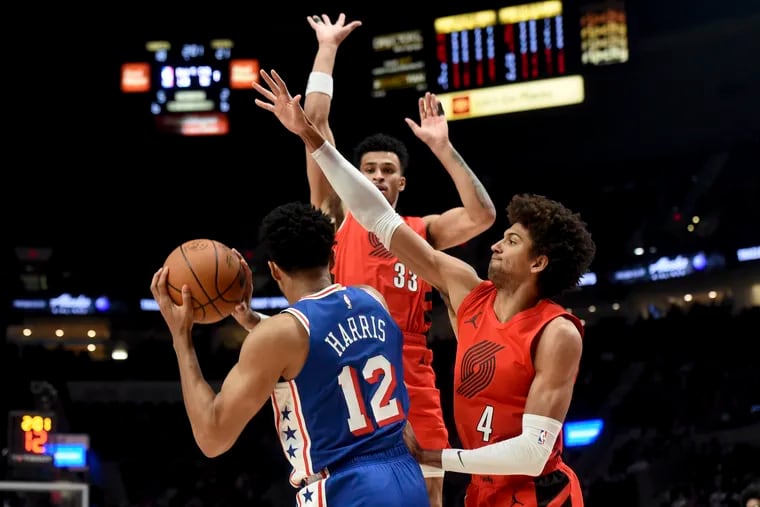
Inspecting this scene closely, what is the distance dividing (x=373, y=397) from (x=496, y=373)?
21.2 inches

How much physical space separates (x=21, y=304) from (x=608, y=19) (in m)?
13.9

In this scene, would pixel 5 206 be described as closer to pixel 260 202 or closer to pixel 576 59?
pixel 260 202

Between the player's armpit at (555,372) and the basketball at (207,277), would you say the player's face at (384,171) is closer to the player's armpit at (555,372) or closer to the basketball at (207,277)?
the basketball at (207,277)

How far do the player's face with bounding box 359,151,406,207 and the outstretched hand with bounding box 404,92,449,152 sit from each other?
543 millimetres

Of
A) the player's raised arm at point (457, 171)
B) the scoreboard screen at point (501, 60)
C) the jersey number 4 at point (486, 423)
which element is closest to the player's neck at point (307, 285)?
the jersey number 4 at point (486, 423)

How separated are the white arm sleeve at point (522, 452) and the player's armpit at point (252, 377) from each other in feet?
2.57

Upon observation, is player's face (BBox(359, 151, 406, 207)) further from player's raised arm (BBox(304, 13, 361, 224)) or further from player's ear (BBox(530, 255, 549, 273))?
player's ear (BBox(530, 255, 549, 273))

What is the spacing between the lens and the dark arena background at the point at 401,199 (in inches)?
530

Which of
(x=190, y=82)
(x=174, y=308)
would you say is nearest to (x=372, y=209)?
(x=174, y=308)

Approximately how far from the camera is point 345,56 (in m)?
14.8

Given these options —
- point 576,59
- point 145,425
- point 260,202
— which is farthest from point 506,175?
point 145,425

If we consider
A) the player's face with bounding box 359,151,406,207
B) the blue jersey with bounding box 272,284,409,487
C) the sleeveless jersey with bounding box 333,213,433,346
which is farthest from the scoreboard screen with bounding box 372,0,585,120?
the blue jersey with bounding box 272,284,409,487

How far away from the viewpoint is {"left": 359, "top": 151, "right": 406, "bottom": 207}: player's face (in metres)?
4.95

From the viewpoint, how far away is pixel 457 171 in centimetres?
430
